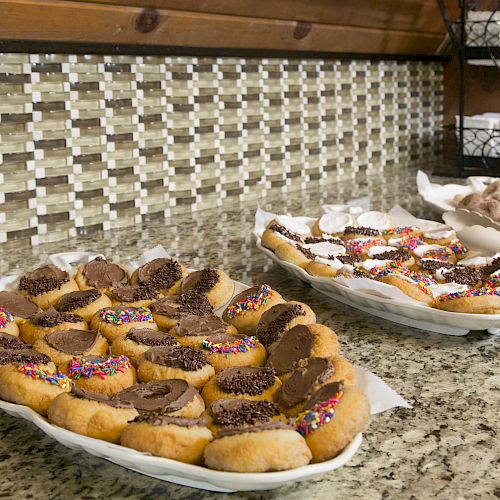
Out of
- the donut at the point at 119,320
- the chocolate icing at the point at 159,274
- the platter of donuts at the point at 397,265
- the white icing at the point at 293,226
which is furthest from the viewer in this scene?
the white icing at the point at 293,226

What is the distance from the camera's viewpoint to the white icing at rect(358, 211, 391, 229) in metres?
1.44

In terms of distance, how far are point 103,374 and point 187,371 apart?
0.08 m

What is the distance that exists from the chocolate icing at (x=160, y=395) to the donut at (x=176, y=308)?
0.20 m

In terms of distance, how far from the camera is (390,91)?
A: 8.15ft

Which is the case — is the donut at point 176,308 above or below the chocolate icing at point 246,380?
above

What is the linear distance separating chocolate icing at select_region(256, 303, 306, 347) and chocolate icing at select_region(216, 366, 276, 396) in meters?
0.10

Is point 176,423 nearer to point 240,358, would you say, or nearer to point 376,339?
point 240,358

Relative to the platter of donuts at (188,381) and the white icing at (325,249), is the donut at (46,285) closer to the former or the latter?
the platter of donuts at (188,381)

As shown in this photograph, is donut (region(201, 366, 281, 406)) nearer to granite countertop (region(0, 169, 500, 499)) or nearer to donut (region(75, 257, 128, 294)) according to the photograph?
granite countertop (region(0, 169, 500, 499))

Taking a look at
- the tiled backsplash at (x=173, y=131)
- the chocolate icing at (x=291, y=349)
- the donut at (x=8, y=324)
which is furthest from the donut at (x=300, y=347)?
the tiled backsplash at (x=173, y=131)

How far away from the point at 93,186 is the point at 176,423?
1146mm

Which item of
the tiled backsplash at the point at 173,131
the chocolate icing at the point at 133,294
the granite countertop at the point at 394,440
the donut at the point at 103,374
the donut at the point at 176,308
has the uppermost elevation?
the tiled backsplash at the point at 173,131

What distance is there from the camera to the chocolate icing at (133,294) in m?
1.01

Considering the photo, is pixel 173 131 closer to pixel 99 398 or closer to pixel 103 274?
pixel 103 274
